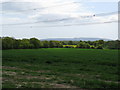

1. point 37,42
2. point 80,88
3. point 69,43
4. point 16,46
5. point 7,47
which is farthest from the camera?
point 69,43

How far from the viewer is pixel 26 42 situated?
68688mm

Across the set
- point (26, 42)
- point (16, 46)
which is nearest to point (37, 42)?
point (26, 42)

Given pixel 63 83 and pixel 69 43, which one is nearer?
pixel 63 83

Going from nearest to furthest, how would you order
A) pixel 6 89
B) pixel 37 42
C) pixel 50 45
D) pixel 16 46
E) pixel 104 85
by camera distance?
pixel 6 89, pixel 104 85, pixel 16 46, pixel 37 42, pixel 50 45

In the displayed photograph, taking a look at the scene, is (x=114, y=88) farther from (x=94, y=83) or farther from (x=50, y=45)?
(x=50, y=45)

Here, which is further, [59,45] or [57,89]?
[59,45]

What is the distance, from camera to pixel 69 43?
319 ft

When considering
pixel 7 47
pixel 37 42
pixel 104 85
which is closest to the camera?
pixel 104 85

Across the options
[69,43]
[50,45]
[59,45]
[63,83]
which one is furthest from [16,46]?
[63,83]

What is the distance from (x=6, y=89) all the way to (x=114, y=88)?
509 centimetres

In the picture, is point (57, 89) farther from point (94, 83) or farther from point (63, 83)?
point (94, 83)

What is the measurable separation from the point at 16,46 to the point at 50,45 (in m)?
18.2

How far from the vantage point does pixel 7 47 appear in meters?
58.4

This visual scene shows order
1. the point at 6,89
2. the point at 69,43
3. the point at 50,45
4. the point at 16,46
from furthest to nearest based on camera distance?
the point at 69,43 → the point at 50,45 → the point at 16,46 → the point at 6,89
